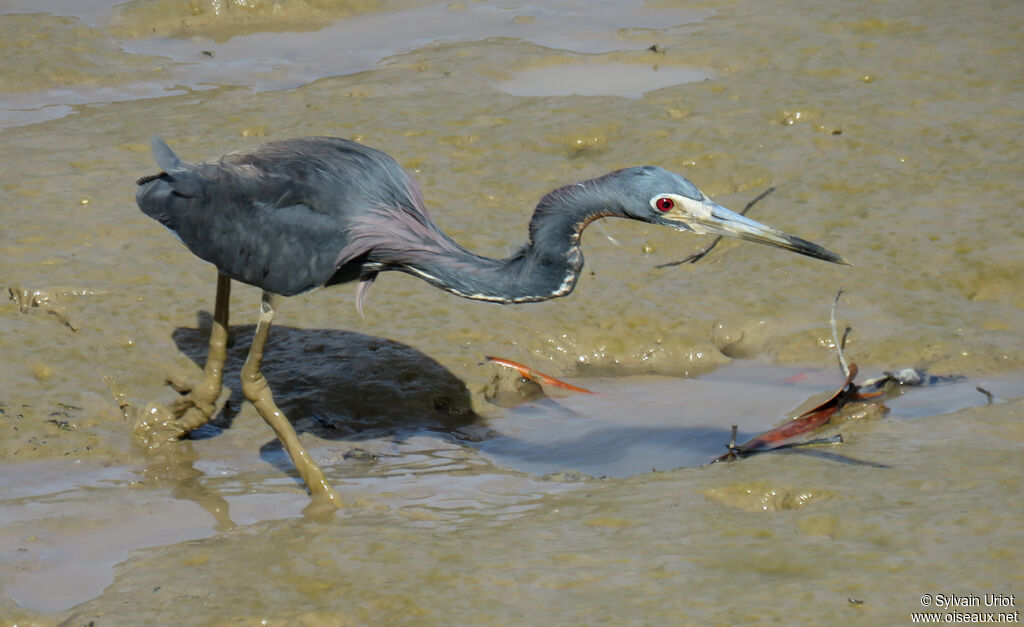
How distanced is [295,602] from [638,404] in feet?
7.88

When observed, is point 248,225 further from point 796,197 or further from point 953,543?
point 796,197

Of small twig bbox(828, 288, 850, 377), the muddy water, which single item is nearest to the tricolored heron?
small twig bbox(828, 288, 850, 377)

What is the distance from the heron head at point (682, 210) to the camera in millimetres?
4336

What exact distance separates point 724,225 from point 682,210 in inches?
6.6

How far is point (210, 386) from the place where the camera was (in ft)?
16.6

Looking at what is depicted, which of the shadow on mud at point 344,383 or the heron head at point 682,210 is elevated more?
the heron head at point 682,210

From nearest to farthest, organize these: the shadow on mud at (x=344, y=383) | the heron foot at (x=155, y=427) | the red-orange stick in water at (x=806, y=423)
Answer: the red-orange stick in water at (x=806, y=423), the heron foot at (x=155, y=427), the shadow on mud at (x=344, y=383)

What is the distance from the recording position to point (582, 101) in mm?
8180

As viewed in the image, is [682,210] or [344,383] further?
[344,383]

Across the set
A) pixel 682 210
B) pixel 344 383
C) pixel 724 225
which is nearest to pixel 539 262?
pixel 682 210

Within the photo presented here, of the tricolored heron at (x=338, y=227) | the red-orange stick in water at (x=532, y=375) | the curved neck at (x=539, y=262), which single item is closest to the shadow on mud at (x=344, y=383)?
the red-orange stick in water at (x=532, y=375)

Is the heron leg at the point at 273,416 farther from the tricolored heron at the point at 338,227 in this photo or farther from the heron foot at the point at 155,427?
the heron foot at the point at 155,427

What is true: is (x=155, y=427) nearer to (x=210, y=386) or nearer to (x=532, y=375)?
(x=210, y=386)

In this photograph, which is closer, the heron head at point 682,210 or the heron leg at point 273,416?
the heron head at point 682,210
